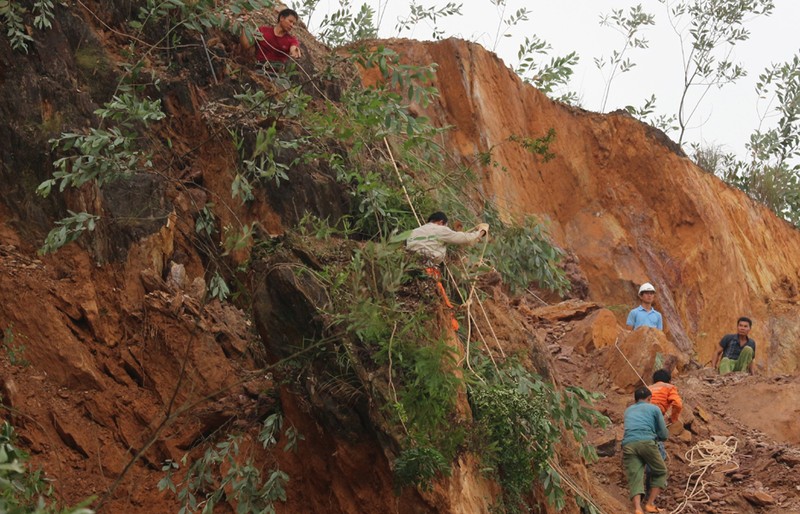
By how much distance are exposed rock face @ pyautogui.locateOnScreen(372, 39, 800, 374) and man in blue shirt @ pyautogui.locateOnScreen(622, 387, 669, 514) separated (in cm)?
695

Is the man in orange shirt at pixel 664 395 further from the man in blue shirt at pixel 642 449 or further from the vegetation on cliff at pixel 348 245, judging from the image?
the vegetation on cliff at pixel 348 245

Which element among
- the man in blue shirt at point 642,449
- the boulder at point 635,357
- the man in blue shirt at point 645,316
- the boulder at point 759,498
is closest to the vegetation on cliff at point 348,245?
the man in blue shirt at point 642,449

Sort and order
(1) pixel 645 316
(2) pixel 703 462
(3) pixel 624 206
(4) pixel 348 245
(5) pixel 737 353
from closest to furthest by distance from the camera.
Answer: (4) pixel 348 245, (2) pixel 703 462, (1) pixel 645 316, (5) pixel 737 353, (3) pixel 624 206

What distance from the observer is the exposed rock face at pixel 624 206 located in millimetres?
17469

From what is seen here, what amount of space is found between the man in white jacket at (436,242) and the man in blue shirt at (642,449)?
2.54m

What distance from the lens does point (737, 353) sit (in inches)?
560

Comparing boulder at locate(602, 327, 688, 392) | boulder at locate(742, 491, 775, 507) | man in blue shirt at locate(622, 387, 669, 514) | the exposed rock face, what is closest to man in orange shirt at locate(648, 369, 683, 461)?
man in blue shirt at locate(622, 387, 669, 514)

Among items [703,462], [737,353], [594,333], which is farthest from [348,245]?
[737,353]

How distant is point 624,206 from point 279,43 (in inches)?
366

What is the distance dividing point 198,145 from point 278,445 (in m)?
2.74

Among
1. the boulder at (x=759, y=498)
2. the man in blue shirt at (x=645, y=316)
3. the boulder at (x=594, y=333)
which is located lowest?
the boulder at (x=759, y=498)

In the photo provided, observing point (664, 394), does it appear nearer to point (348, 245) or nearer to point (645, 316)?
point (645, 316)

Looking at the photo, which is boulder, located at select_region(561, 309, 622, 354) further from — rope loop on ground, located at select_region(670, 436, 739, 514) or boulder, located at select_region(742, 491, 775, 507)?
boulder, located at select_region(742, 491, 775, 507)

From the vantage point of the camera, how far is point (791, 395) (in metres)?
12.6
